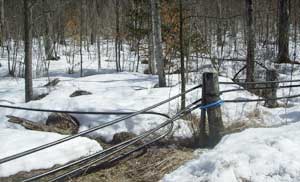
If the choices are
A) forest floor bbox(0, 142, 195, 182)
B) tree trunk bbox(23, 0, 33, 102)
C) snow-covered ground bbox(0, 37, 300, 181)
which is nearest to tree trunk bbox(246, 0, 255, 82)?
snow-covered ground bbox(0, 37, 300, 181)

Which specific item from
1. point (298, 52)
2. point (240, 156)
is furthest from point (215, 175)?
point (298, 52)

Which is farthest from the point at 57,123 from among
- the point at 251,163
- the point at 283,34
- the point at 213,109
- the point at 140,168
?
the point at 283,34

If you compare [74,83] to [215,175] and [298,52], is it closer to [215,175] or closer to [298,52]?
[215,175]

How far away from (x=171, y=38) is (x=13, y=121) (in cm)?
834

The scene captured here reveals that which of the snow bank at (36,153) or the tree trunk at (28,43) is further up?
the tree trunk at (28,43)

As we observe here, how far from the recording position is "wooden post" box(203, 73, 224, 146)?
4.99 meters

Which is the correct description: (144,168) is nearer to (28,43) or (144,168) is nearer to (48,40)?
(28,43)

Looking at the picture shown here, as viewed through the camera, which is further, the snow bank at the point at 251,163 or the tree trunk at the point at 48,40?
the tree trunk at the point at 48,40

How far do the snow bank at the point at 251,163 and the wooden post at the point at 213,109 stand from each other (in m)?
0.79

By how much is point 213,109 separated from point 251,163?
1428mm

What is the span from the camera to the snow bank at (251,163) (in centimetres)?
358

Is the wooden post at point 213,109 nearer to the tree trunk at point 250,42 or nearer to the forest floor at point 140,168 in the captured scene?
the forest floor at point 140,168

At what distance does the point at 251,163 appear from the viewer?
12.2 feet

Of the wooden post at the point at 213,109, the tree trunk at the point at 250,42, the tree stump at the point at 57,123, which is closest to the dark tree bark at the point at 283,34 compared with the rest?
the tree trunk at the point at 250,42
